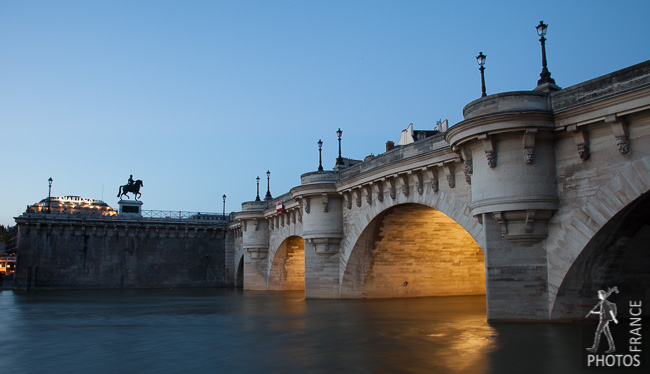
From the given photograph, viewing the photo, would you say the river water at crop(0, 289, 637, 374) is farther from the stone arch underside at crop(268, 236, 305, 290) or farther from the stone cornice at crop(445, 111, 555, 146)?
the stone arch underside at crop(268, 236, 305, 290)

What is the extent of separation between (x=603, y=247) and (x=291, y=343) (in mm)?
9440

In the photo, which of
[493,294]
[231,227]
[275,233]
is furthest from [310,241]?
[231,227]

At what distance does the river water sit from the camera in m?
12.2

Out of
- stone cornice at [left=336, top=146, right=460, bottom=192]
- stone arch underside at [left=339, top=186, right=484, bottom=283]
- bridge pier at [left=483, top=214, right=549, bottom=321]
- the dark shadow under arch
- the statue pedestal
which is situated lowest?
the dark shadow under arch

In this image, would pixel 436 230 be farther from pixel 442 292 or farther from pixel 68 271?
pixel 68 271

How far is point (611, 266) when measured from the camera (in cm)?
1762

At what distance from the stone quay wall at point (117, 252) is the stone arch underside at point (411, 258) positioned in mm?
32465

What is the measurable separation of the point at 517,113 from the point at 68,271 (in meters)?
50.9

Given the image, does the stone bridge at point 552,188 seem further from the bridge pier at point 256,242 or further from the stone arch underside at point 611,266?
the bridge pier at point 256,242

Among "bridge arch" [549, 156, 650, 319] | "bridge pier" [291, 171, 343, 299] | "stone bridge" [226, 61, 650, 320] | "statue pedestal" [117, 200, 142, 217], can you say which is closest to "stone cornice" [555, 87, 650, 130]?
"stone bridge" [226, 61, 650, 320]

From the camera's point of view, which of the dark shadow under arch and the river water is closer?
Answer: the river water

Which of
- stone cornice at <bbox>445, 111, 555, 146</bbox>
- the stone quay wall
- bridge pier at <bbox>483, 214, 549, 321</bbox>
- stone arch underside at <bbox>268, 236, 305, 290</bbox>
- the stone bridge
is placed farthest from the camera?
the stone quay wall

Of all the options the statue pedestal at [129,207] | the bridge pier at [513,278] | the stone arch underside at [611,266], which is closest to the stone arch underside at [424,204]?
the bridge pier at [513,278]

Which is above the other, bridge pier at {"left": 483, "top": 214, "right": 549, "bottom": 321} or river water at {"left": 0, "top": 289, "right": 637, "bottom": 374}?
bridge pier at {"left": 483, "top": 214, "right": 549, "bottom": 321}
